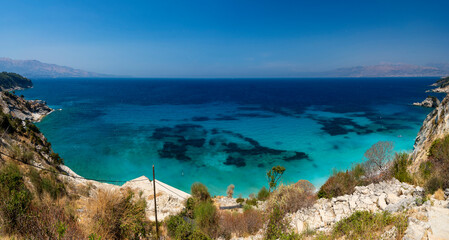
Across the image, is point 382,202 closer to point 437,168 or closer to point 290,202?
point 437,168

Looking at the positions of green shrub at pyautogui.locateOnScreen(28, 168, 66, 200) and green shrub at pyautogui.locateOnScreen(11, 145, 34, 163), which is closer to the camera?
green shrub at pyautogui.locateOnScreen(28, 168, 66, 200)

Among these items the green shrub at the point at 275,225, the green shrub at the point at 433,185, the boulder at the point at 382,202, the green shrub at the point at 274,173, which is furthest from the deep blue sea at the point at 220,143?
the green shrub at the point at 433,185

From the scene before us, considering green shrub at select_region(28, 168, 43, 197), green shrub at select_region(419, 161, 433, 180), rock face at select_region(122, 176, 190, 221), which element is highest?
green shrub at select_region(419, 161, 433, 180)

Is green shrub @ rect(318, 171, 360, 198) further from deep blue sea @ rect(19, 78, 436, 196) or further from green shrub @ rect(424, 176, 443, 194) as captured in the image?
deep blue sea @ rect(19, 78, 436, 196)

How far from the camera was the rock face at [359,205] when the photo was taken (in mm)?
8859

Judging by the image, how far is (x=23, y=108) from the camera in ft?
150

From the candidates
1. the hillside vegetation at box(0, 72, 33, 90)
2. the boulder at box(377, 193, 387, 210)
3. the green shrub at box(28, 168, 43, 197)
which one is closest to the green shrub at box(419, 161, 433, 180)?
the boulder at box(377, 193, 387, 210)

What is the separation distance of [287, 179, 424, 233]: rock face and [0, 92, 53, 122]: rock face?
50.9 meters

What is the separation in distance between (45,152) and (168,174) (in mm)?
12660

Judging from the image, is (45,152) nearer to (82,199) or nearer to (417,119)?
(82,199)

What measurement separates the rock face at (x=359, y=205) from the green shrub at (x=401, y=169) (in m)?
0.64

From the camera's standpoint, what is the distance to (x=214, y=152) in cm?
3180

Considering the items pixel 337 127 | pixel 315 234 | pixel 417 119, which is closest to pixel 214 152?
pixel 315 234

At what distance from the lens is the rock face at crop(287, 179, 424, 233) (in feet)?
29.1
